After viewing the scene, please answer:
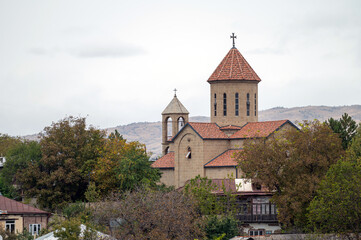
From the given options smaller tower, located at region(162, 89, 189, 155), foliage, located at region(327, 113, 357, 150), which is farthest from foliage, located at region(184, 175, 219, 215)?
smaller tower, located at region(162, 89, 189, 155)

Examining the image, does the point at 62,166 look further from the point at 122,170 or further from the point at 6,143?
the point at 6,143

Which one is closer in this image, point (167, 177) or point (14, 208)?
point (14, 208)

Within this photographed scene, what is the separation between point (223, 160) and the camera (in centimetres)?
6844

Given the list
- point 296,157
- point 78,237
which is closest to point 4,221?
point 78,237

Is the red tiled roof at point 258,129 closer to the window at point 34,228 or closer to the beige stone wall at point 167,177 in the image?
the beige stone wall at point 167,177

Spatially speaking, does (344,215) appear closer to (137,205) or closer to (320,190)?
(320,190)

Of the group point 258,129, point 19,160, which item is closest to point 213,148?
point 258,129

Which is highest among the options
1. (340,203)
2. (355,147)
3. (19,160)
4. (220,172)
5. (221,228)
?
(355,147)

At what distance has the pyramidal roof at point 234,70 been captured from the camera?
72812 millimetres

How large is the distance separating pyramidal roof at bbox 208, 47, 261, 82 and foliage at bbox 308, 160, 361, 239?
21495mm

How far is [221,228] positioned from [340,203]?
821cm

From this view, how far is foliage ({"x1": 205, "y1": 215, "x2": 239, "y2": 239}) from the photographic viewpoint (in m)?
54.5

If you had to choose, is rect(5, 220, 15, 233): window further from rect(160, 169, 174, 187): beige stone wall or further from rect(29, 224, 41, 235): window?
rect(160, 169, 174, 187): beige stone wall

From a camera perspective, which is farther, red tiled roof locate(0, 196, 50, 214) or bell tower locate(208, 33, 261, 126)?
bell tower locate(208, 33, 261, 126)
